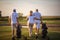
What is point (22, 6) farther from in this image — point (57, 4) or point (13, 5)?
point (57, 4)

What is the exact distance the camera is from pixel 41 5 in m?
15.0

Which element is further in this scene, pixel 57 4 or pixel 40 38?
pixel 57 4

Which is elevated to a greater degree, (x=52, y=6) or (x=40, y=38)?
(x=52, y=6)

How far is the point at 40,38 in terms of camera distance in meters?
9.05

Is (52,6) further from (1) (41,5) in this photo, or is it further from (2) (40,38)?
(2) (40,38)

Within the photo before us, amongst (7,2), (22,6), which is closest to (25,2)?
(22,6)

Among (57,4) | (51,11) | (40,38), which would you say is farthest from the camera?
(51,11)

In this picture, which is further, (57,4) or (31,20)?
(57,4)

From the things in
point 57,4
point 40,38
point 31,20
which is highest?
point 57,4

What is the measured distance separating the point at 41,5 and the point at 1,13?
297 centimetres

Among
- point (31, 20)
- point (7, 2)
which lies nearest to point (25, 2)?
point (7, 2)

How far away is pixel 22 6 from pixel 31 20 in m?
6.12

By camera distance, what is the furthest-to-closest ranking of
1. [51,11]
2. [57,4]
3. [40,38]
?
1. [51,11]
2. [57,4]
3. [40,38]

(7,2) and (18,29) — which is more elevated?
(7,2)
